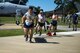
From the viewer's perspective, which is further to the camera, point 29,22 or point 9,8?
point 9,8

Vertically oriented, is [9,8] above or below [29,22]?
above

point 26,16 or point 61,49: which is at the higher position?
point 26,16

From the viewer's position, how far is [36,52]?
528 inches

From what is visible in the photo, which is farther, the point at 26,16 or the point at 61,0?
the point at 61,0

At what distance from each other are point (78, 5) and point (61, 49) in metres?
44.6

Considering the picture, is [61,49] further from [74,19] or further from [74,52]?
[74,19]

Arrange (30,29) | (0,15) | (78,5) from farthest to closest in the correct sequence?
(0,15)
(78,5)
(30,29)

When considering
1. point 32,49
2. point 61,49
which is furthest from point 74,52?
point 32,49

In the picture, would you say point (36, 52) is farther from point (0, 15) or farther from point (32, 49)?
point (0, 15)

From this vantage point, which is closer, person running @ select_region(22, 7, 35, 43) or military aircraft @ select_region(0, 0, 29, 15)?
person running @ select_region(22, 7, 35, 43)

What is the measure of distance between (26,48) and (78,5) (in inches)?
1759

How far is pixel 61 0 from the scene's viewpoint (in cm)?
6309

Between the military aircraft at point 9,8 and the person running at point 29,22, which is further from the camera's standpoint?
the military aircraft at point 9,8

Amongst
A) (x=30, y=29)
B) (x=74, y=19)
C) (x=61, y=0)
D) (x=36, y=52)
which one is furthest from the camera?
(x=61, y=0)
